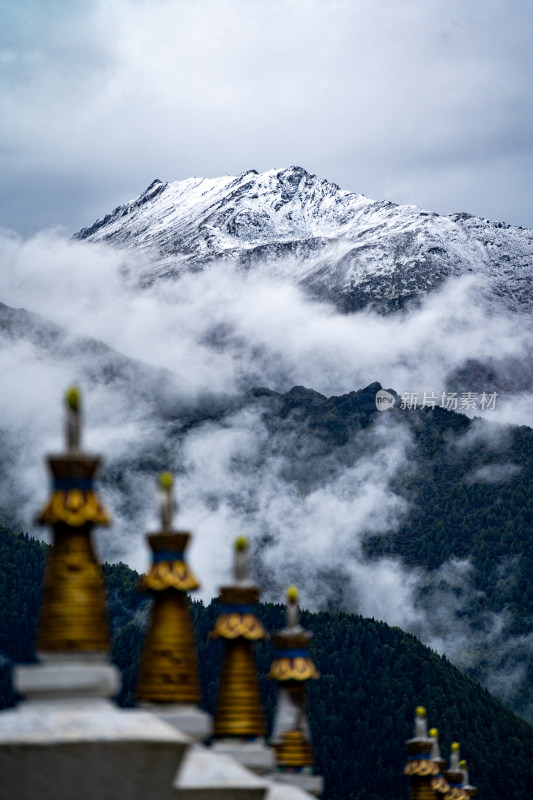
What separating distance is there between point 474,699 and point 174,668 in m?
125

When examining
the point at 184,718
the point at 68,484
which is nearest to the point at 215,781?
the point at 184,718

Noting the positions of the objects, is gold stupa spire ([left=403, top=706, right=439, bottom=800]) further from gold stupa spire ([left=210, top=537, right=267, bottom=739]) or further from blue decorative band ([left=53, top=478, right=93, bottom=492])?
blue decorative band ([left=53, top=478, right=93, bottom=492])

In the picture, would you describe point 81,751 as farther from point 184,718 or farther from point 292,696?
point 292,696

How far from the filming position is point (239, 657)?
25.9 m

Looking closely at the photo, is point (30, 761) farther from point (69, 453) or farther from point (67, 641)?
point (69, 453)

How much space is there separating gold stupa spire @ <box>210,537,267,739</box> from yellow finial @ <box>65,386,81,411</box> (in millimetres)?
7042

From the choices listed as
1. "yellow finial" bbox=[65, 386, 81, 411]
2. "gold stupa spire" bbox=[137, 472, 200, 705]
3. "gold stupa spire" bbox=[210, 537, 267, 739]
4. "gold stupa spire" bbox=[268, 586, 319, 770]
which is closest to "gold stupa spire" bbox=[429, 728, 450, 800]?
"gold stupa spire" bbox=[268, 586, 319, 770]

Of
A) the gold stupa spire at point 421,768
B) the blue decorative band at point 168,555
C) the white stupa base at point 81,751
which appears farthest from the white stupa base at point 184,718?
the gold stupa spire at point 421,768

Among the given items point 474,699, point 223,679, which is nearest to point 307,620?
A: point 474,699

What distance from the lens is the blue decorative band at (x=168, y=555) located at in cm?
2309

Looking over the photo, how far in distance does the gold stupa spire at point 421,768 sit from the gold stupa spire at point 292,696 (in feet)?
39.1

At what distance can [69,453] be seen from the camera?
19125mm

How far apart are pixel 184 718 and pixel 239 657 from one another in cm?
383

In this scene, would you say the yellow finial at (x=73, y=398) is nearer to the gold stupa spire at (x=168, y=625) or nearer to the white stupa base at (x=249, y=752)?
the gold stupa spire at (x=168, y=625)
